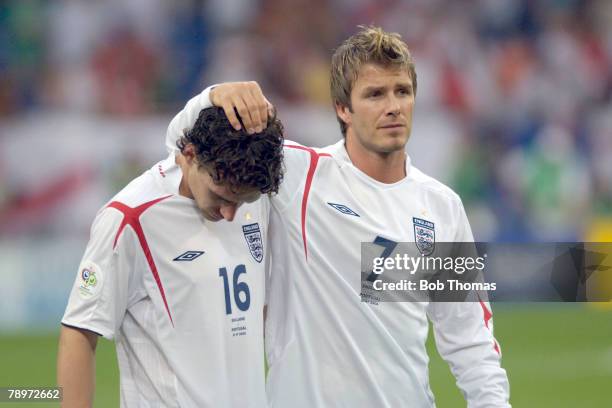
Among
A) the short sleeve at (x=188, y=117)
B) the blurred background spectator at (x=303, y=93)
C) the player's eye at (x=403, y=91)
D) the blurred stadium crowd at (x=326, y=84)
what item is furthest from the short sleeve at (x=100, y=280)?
the blurred stadium crowd at (x=326, y=84)

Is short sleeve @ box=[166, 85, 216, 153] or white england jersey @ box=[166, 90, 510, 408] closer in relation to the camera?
short sleeve @ box=[166, 85, 216, 153]

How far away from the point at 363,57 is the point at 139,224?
4.74 feet

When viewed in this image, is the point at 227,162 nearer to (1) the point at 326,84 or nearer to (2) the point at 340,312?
(2) the point at 340,312

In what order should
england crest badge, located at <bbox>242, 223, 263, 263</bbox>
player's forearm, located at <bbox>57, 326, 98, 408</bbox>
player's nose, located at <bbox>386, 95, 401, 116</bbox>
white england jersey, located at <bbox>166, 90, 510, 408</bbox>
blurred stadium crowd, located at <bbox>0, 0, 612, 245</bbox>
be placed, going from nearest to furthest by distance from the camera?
player's forearm, located at <bbox>57, 326, 98, 408</bbox>
england crest badge, located at <bbox>242, 223, 263, 263</bbox>
white england jersey, located at <bbox>166, 90, 510, 408</bbox>
player's nose, located at <bbox>386, 95, 401, 116</bbox>
blurred stadium crowd, located at <bbox>0, 0, 612, 245</bbox>

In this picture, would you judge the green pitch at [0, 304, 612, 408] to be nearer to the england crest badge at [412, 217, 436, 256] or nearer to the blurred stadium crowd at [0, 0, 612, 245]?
the blurred stadium crowd at [0, 0, 612, 245]

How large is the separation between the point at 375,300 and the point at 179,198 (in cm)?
109

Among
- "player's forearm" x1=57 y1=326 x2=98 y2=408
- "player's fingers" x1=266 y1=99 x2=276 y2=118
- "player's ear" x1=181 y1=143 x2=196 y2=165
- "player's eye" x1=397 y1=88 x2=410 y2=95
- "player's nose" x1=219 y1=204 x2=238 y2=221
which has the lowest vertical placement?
"player's forearm" x1=57 y1=326 x2=98 y2=408

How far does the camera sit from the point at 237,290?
3.98 m

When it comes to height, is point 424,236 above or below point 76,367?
above

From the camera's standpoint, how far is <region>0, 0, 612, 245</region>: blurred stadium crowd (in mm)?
14969

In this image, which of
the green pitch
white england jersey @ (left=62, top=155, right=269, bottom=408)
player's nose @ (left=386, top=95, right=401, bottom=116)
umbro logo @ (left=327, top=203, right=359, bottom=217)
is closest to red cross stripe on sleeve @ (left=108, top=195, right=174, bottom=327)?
white england jersey @ (left=62, top=155, right=269, bottom=408)

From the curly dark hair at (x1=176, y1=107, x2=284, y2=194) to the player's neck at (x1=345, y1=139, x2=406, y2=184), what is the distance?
997mm

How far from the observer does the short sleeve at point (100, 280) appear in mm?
3736

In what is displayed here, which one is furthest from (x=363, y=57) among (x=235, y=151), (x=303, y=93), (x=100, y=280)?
(x=303, y=93)
